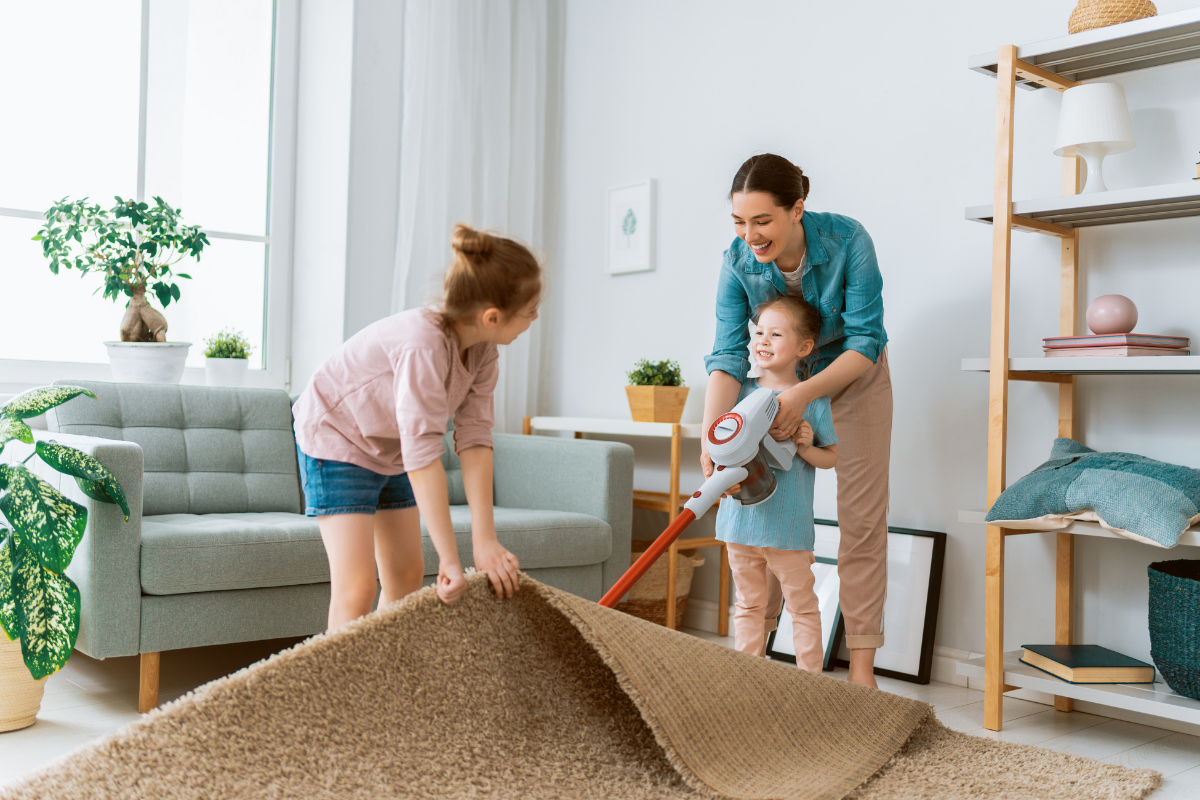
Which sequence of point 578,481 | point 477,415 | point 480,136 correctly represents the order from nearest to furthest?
point 477,415
point 578,481
point 480,136

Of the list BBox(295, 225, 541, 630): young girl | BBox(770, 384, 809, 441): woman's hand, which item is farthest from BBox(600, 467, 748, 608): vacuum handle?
BBox(295, 225, 541, 630): young girl

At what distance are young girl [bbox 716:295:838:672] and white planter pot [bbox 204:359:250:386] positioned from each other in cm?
177

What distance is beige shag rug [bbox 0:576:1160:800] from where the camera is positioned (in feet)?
4.17

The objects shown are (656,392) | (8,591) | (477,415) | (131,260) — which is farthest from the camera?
(656,392)

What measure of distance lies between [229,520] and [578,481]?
3.12 feet

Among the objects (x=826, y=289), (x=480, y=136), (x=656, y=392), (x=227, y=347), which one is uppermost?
(x=480, y=136)

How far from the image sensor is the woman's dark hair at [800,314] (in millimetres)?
2090

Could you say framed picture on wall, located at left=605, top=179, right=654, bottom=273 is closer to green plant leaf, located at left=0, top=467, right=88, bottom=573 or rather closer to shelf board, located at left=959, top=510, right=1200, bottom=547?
shelf board, located at left=959, top=510, right=1200, bottom=547

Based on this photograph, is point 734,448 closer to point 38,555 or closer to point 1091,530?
point 1091,530

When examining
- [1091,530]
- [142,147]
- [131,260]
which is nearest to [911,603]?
[1091,530]

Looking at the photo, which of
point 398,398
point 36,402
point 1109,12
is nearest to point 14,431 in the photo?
point 36,402

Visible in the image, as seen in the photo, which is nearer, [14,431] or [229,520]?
[14,431]

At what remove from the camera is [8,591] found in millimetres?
1859

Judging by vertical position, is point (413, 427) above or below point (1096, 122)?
below
